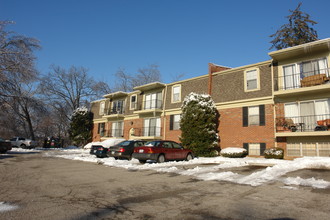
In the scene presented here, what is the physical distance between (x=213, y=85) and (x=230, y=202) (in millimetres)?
17694

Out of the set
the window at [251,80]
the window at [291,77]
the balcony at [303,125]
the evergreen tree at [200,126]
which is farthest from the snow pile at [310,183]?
the window at [251,80]

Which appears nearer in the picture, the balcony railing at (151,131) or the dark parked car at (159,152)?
the dark parked car at (159,152)

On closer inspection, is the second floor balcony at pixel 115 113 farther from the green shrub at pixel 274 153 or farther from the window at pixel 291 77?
the window at pixel 291 77

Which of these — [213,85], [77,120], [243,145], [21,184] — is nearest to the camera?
[21,184]

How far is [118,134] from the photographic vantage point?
3297 cm

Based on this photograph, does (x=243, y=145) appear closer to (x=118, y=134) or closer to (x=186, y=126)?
(x=186, y=126)

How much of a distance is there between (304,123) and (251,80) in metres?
5.44

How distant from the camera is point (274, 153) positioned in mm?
16375

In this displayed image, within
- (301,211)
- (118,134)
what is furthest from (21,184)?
(118,134)

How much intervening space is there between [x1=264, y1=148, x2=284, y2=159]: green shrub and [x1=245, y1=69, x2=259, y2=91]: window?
5348 mm

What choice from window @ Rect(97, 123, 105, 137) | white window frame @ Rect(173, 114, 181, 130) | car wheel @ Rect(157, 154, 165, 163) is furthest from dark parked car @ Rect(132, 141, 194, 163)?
window @ Rect(97, 123, 105, 137)

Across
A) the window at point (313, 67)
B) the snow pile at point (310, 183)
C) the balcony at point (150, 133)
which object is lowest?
the snow pile at point (310, 183)

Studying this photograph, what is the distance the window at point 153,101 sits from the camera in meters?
27.7

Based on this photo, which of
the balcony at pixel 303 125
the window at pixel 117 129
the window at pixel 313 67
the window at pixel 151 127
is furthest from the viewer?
the window at pixel 117 129
